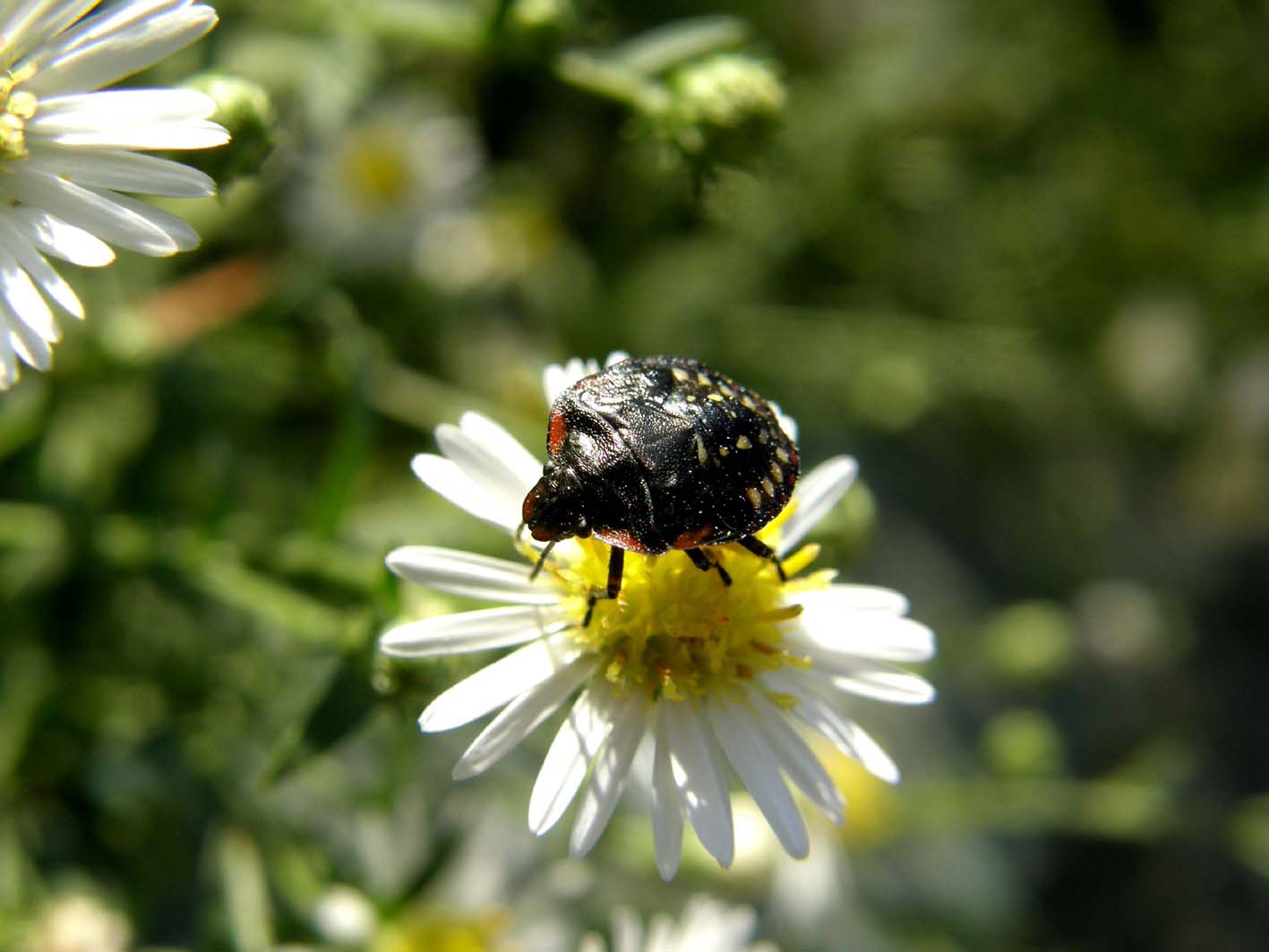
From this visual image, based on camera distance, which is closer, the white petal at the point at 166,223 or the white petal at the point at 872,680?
the white petal at the point at 166,223

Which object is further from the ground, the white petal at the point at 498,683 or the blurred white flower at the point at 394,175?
the blurred white flower at the point at 394,175

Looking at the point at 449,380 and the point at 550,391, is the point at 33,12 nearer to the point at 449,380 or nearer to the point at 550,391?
the point at 550,391

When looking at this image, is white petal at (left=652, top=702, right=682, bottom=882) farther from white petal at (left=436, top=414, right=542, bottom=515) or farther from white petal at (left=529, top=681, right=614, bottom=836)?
white petal at (left=436, top=414, right=542, bottom=515)

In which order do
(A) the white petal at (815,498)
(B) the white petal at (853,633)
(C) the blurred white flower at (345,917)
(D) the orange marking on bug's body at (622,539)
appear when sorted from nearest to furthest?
(D) the orange marking on bug's body at (622,539), (B) the white petal at (853,633), (A) the white petal at (815,498), (C) the blurred white flower at (345,917)

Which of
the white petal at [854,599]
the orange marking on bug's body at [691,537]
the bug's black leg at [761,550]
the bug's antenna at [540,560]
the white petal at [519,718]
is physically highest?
the orange marking on bug's body at [691,537]

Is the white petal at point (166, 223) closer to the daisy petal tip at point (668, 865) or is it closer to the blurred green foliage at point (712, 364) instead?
the blurred green foliage at point (712, 364)

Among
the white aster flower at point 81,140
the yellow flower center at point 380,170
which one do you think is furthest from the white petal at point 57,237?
the yellow flower center at point 380,170

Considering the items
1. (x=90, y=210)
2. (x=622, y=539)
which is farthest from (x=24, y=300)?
(x=622, y=539)
